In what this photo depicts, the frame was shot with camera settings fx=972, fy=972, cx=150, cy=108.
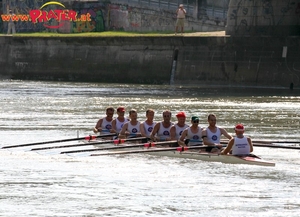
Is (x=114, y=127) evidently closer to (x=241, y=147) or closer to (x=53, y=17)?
(x=241, y=147)

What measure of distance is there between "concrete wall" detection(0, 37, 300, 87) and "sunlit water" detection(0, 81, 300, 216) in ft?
32.4

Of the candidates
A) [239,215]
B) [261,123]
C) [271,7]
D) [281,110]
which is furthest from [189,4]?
[239,215]

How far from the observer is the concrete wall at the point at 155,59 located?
4669 centimetres

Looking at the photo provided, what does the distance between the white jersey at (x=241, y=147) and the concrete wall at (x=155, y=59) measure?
23193mm

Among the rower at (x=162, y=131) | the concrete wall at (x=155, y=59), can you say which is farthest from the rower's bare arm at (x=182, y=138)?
Answer: the concrete wall at (x=155, y=59)

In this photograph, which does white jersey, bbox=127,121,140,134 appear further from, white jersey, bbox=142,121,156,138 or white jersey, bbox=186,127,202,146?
white jersey, bbox=186,127,202,146

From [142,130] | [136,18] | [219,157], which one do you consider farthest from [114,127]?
[136,18]

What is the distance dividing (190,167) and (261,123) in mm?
10159

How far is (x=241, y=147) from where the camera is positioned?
23094 millimetres

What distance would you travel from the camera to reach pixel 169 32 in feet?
189

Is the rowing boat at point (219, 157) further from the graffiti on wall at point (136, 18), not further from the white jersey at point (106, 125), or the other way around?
the graffiti on wall at point (136, 18)

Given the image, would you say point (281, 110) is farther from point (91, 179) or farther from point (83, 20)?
point (83, 20)

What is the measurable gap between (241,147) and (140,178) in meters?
2.81

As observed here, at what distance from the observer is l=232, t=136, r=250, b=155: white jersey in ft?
75.8
